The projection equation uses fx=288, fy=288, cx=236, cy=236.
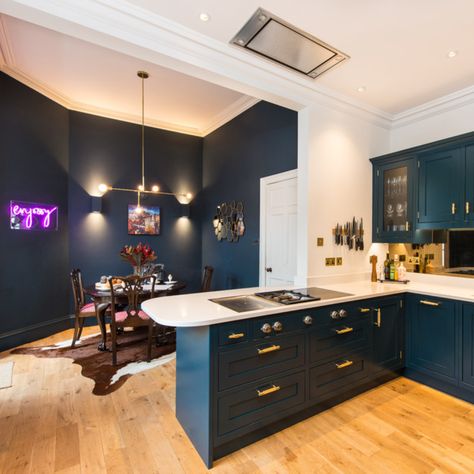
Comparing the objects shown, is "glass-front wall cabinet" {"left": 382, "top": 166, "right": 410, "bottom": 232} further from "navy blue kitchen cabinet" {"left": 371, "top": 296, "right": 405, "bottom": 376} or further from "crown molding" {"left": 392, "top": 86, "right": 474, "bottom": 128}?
"navy blue kitchen cabinet" {"left": 371, "top": 296, "right": 405, "bottom": 376}

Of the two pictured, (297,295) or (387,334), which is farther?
(387,334)

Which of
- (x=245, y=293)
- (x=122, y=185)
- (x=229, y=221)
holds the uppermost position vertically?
(x=122, y=185)

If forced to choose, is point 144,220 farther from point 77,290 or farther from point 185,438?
point 185,438

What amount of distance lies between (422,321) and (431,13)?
2.57 meters

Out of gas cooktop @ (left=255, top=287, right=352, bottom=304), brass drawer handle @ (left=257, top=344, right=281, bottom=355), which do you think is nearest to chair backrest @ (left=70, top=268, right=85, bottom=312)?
gas cooktop @ (left=255, top=287, right=352, bottom=304)

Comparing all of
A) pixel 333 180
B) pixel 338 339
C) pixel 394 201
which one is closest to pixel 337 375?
pixel 338 339

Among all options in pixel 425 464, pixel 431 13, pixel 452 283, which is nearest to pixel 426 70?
pixel 431 13

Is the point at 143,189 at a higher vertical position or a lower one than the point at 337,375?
higher

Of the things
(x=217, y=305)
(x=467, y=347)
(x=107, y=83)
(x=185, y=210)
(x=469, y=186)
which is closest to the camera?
(x=217, y=305)

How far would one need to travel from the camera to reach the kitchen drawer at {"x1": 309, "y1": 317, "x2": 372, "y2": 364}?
7.29 feet

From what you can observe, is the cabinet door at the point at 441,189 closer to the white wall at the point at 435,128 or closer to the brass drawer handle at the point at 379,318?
the white wall at the point at 435,128

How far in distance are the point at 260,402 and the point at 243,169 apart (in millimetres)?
3372

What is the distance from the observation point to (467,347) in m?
2.47

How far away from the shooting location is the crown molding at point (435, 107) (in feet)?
10.2
